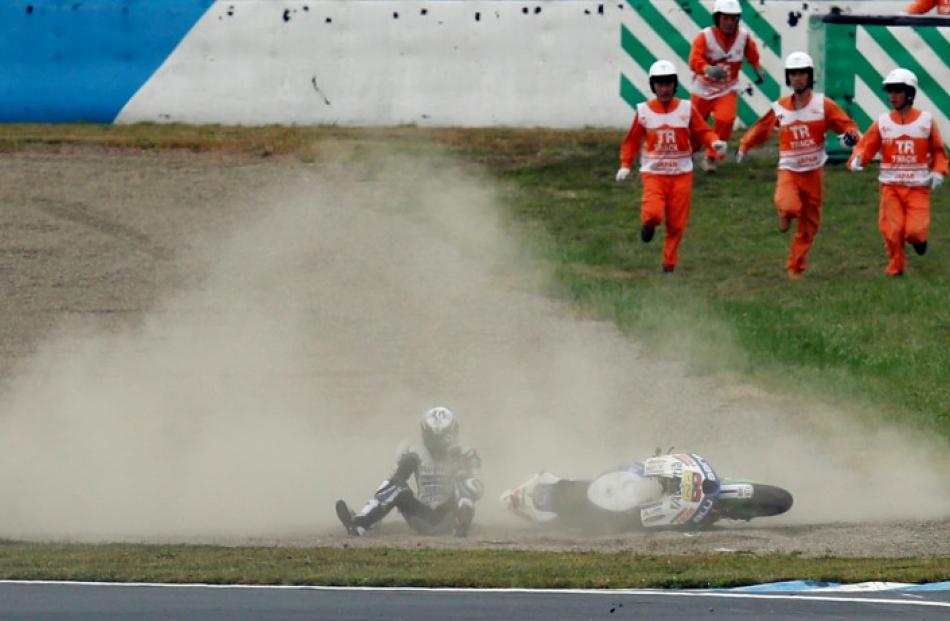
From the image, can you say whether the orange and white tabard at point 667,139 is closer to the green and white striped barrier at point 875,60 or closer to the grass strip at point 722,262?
the grass strip at point 722,262

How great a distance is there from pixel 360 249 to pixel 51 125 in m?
5.48

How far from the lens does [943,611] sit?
11.9 metres

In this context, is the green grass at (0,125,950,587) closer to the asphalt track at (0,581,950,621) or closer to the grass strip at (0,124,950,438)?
the grass strip at (0,124,950,438)

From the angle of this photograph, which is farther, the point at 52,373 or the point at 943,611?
the point at 52,373

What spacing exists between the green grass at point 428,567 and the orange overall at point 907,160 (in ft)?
28.2

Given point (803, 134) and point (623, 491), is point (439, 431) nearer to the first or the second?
point (623, 491)

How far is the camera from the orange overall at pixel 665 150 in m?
22.2

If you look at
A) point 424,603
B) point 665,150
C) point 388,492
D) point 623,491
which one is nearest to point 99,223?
point 665,150

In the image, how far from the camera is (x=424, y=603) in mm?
12273

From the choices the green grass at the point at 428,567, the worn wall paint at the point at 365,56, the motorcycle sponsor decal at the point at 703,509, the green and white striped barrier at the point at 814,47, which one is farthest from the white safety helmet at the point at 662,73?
the green grass at the point at 428,567

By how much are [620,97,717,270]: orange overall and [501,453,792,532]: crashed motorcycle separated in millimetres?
6399

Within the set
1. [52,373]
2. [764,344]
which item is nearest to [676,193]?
[764,344]

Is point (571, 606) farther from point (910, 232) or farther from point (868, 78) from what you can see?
point (868, 78)

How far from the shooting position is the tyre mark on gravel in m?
25.1
